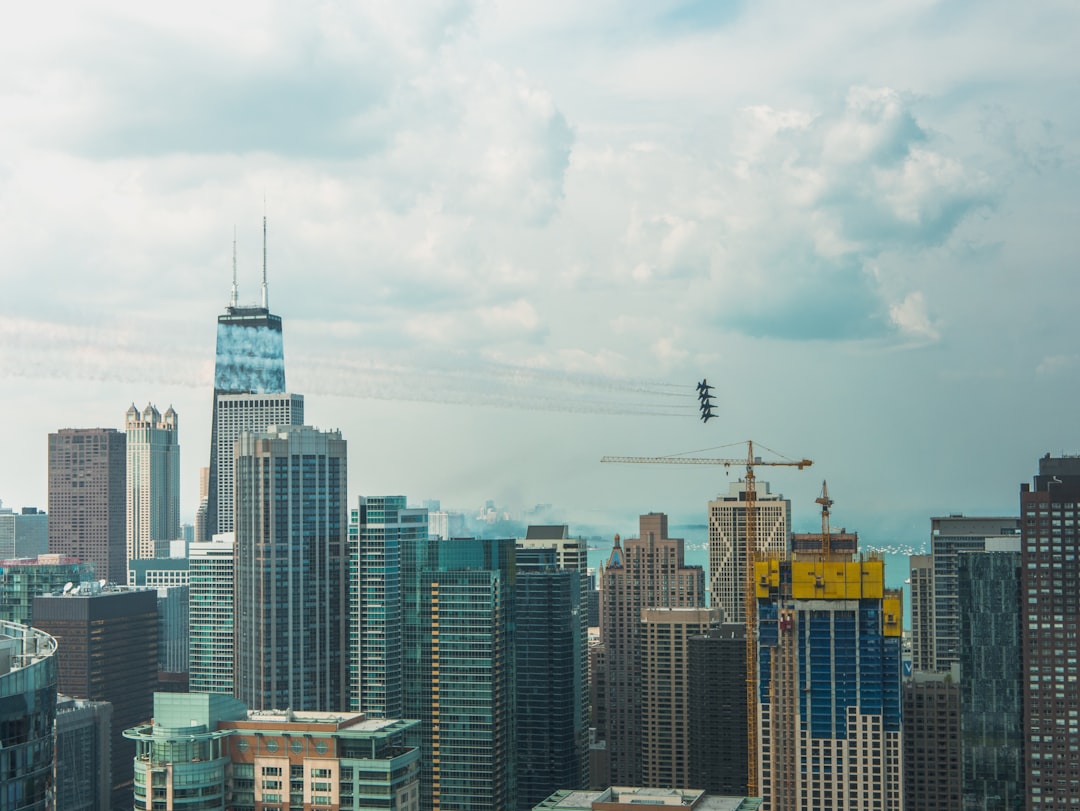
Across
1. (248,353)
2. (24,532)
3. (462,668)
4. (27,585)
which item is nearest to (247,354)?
(248,353)

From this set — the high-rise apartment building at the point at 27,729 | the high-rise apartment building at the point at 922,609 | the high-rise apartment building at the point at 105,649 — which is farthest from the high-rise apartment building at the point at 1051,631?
the high-rise apartment building at the point at 27,729

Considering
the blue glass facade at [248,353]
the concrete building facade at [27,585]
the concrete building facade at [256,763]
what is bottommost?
the concrete building facade at [256,763]

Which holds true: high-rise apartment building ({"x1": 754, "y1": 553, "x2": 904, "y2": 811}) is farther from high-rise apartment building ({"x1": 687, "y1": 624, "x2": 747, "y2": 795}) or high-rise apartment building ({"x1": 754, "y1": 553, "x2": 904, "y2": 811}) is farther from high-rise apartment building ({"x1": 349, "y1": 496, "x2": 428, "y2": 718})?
high-rise apartment building ({"x1": 349, "y1": 496, "x2": 428, "y2": 718})

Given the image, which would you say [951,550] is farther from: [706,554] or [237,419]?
[237,419]

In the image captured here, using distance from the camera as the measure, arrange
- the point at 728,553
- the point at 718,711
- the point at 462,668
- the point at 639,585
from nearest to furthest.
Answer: the point at 462,668 → the point at 718,711 → the point at 639,585 → the point at 728,553

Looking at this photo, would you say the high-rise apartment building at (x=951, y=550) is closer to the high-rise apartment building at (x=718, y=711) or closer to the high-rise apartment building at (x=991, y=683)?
the high-rise apartment building at (x=991, y=683)
